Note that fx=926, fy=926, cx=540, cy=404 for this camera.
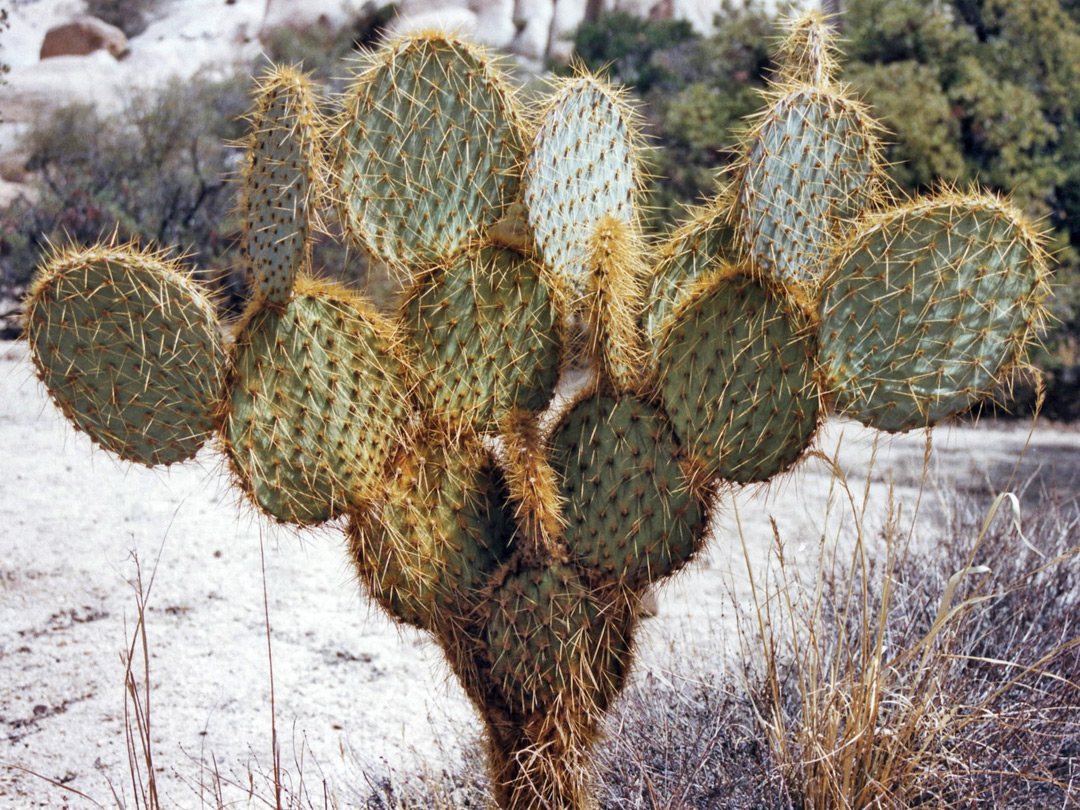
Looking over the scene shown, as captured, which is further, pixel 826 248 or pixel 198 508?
pixel 198 508

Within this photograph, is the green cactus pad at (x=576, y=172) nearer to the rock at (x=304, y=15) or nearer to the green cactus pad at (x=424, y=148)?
the green cactus pad at (x=424, y=148)

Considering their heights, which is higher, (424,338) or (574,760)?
(424,338)

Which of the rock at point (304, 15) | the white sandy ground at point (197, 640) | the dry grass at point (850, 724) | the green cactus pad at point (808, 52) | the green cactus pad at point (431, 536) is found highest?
the green cactus pad at point (808, 52)

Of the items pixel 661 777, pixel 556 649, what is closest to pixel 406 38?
pixel 556 649

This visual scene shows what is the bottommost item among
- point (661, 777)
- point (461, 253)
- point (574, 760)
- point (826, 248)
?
point (661, 777)

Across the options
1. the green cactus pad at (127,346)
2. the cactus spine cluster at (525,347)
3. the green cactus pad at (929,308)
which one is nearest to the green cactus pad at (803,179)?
the cactus spine cluster at (525,347)

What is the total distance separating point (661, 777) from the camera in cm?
201

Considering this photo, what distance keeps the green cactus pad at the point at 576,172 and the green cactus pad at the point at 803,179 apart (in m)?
0.31

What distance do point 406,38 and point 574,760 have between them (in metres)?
1.38

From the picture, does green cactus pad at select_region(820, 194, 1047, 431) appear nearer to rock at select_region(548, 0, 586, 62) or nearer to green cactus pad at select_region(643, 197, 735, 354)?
green cactus pad at select_region(643, 197, 735, 354)

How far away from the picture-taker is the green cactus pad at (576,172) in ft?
5.50

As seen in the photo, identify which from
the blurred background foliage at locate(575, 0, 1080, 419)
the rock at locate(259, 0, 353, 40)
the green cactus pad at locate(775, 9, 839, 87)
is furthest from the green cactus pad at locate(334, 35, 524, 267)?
the rock at locate(259, 0, 353, 40)

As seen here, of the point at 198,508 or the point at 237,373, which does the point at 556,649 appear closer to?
the point at 237,373

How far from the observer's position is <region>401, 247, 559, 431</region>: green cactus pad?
67.8 inches
